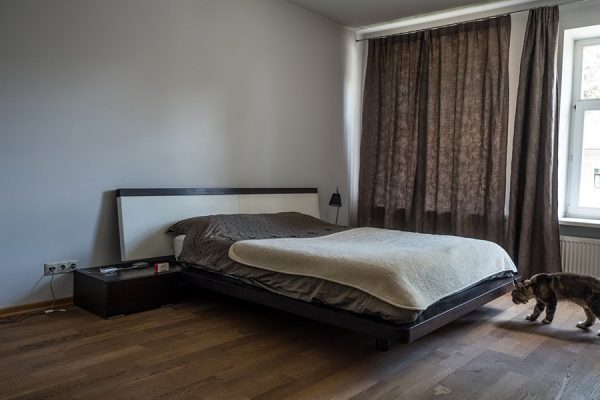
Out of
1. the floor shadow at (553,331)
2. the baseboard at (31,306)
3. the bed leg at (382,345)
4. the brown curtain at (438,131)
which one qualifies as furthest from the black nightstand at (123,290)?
the brown curtain at (438,131)

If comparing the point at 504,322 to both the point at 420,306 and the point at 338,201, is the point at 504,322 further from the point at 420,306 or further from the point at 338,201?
the point at 338,201

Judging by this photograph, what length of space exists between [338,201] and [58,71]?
296 centimetres

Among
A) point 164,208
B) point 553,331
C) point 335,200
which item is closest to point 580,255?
point 553,331

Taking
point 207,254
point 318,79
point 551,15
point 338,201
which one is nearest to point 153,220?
point 207,254

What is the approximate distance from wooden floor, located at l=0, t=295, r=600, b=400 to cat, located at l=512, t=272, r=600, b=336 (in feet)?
0.39

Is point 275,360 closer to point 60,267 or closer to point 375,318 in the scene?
point 375,318

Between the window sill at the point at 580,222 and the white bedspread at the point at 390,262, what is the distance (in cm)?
119

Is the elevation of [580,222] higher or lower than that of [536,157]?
lower

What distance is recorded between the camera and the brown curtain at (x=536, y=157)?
13.1 ft

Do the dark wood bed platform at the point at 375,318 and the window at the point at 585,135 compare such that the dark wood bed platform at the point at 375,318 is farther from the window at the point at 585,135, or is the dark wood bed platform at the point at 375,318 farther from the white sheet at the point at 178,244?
the window at the point at 585,135

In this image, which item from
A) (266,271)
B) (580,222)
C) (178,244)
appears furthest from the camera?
(580,222)

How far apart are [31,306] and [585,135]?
16.0 ft

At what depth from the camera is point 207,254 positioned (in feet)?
10.7

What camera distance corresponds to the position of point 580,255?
396 cm
